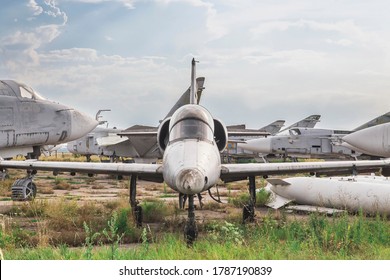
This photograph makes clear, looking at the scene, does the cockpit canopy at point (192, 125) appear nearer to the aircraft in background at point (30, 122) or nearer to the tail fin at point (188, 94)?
the aircraft in background at point (30, 122)

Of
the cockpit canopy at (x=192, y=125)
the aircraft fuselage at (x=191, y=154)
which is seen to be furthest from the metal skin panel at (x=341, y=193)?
the aircraft fuselage at (x=191, y=154)

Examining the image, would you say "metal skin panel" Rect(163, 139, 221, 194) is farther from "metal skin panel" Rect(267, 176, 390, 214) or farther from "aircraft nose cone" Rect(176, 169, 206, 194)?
"metal skin panel" Rect(267, 176, 390, 214)

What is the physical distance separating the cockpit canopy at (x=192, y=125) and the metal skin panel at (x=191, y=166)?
0.22 metres

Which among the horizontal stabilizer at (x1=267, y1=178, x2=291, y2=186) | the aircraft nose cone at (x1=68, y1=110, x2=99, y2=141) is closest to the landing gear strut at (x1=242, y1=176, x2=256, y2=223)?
the horizontal stabilizer at (x1=267, y1=178, x2=291, y2=186)

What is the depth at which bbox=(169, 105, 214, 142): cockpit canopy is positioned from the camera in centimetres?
759

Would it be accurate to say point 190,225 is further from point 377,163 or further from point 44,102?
point 44,102

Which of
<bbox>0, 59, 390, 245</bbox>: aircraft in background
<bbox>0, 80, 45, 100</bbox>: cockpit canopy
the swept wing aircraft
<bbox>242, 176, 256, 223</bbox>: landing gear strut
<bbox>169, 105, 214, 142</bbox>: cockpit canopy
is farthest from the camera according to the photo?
the swept wing aircraft

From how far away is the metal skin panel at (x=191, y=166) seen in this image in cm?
605

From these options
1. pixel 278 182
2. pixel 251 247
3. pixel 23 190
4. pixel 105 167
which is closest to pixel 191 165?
pixel 251 247

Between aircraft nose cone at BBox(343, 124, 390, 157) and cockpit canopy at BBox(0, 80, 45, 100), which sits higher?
cockpit canopy at BBox(0, 80, 45, 100)

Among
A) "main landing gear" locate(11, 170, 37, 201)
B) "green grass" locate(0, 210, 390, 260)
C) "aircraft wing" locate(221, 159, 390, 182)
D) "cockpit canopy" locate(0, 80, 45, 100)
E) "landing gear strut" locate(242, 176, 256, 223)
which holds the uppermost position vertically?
"cockpit canopy" locate(0, 80, 45, 100)

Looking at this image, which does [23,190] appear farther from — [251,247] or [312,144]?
[312,144]

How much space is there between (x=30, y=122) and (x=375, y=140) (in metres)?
11.0
